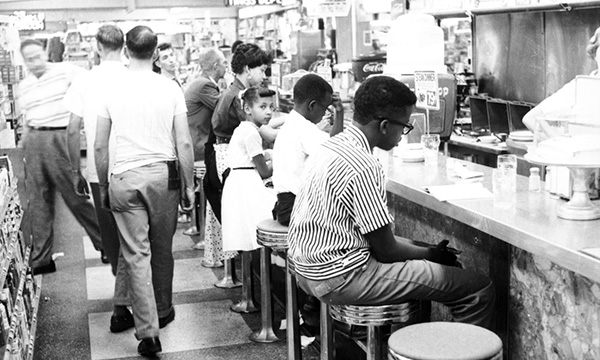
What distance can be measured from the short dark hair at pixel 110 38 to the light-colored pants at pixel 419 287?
10.1 feet

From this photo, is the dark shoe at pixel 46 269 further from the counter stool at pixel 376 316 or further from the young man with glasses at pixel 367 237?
the counter stool at pixel 376 316

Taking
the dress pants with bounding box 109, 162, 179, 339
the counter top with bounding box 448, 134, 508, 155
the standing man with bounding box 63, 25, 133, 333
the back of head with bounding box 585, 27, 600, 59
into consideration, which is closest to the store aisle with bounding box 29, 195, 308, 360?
the standing man with bounding box 63, 25, 133, 333

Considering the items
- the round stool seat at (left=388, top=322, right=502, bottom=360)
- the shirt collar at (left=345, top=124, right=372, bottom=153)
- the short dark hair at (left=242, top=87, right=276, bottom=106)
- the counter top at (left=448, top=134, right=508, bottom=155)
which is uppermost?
the short dark hair at (left=242, top=87, right=276, bottom=106)

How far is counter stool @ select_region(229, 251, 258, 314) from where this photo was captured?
5820 mm

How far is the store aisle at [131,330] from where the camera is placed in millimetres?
5160

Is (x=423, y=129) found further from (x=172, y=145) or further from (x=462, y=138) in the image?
(x=462, y=138)

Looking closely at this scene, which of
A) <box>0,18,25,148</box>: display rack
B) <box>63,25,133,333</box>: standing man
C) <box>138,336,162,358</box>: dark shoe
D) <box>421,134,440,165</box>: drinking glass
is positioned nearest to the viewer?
<box>421,134,440,165</box>: drinking glass

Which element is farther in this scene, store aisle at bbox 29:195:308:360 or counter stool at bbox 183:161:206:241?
counter stool at bbox 183:161:206:241

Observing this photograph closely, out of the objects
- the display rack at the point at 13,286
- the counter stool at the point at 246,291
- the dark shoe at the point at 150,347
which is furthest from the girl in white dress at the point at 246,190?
the display rack at the point at 13,286

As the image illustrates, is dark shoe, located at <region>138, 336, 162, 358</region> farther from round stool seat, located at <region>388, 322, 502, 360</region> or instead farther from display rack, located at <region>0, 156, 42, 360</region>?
round stool seat, located at <region>388, 322, 502, 360</region>

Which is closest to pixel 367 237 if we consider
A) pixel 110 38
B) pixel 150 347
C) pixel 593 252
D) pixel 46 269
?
pixel 593 252

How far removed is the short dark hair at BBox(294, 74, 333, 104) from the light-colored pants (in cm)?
157

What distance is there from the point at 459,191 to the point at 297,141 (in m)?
1.18

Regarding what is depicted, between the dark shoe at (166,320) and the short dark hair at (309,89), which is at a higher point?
the short dark hair at (309,89)
